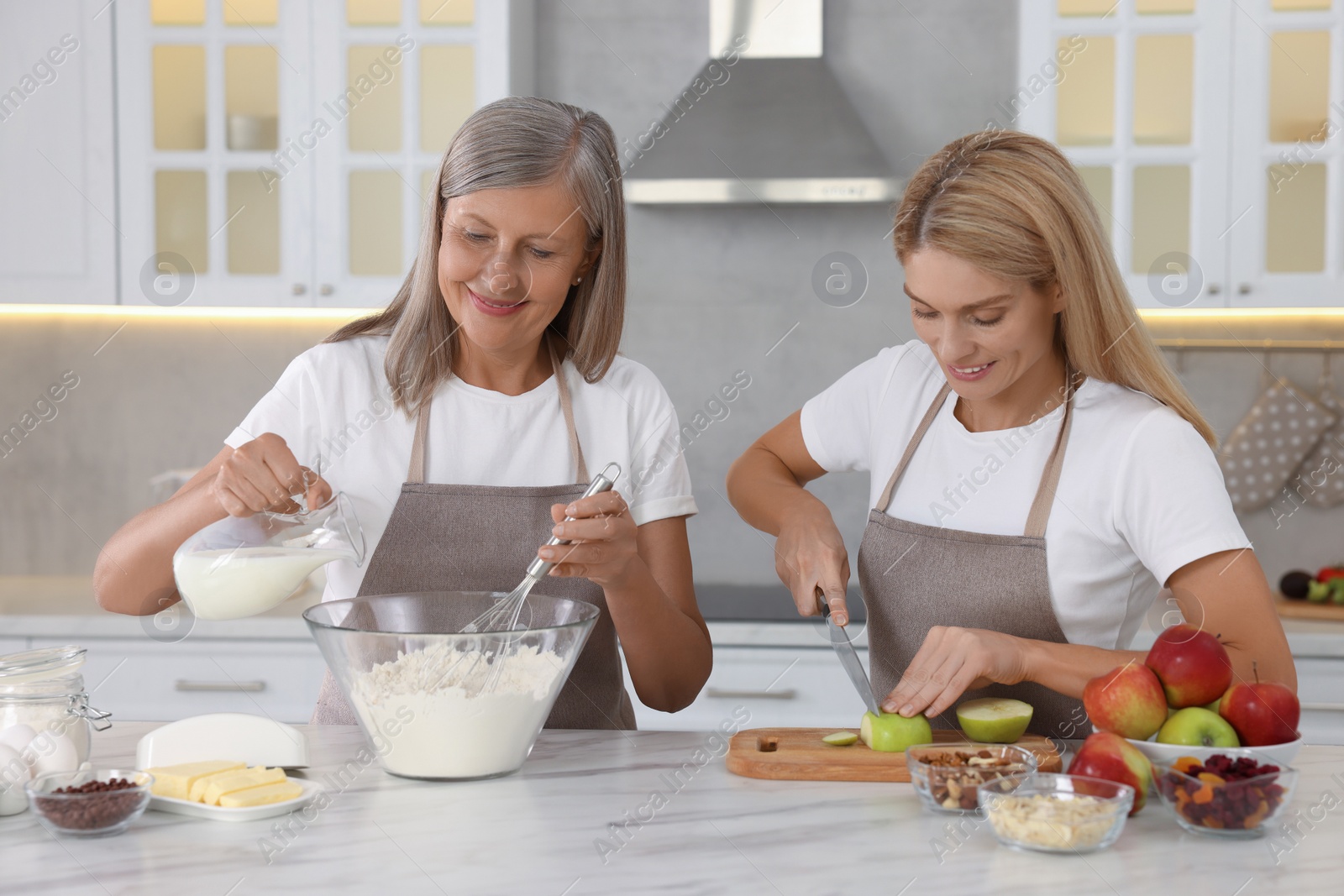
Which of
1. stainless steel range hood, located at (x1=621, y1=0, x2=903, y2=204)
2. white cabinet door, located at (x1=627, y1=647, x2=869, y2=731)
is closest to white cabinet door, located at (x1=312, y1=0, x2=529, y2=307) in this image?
stainless steel range hood, located at (x1=621, y1=0, x2=903, y2=204)

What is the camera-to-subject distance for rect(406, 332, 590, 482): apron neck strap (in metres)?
1.50

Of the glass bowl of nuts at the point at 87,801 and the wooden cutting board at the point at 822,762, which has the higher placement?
the glass bowl of nuts at the point at 87,801

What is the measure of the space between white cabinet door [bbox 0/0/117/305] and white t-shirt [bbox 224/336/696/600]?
157 centimetres

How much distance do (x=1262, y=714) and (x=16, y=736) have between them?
44.4 inches

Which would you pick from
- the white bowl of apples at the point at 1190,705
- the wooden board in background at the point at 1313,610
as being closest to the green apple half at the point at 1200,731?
the white bowl of apples at the point at 1190,705

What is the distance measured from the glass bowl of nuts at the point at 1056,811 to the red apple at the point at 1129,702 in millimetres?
108

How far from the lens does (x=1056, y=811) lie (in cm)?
96

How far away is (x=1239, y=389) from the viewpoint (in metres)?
2.98

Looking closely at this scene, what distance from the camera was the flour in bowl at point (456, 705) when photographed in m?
1.08

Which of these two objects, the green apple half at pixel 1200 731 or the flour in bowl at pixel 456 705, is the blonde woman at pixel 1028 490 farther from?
the flour in bowl at pixel 456 705

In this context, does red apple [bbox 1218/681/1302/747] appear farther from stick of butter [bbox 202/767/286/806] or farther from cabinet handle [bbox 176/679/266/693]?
cabinet handle [bbox 176/679/266/693]

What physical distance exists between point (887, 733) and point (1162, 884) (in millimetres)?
327

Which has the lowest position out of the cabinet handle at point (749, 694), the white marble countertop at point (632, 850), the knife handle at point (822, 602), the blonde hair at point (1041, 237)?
the cabinet handle at point (749, 694)

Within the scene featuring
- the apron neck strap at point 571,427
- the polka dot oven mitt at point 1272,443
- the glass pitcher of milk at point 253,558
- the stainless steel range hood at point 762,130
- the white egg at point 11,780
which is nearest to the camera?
the white egg at point 11,780
